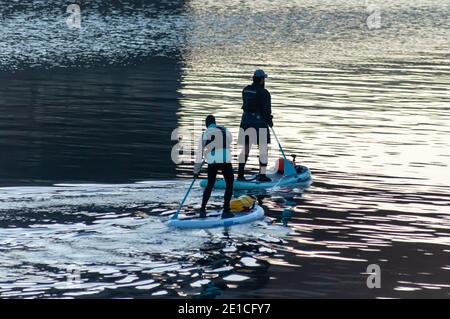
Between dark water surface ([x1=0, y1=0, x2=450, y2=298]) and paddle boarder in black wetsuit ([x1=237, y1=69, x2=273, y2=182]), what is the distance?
1.51 m

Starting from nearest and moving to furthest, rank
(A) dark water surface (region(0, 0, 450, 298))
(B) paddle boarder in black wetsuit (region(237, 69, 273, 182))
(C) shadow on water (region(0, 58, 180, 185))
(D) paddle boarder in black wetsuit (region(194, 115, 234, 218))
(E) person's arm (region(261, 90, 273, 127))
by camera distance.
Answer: (A) dark water surface (region(0, 0, 450, 298)), (D) paddle boarder in black wetsuit (region(194, 115, 234, 218)), (B) paddle boarder in black wetsuit (region(237, 69, 273, 182)), (E) person's arm (region(261, 90, 273, 127)), (C) shadow on water (region(0, 58, 180, 185))

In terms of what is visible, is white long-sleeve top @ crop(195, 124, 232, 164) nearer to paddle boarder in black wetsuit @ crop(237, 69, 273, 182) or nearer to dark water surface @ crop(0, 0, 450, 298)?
dark water surface @ crop(0, 0, 450, 298)

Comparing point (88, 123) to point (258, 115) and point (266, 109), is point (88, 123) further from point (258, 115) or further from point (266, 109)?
point (266, 109)

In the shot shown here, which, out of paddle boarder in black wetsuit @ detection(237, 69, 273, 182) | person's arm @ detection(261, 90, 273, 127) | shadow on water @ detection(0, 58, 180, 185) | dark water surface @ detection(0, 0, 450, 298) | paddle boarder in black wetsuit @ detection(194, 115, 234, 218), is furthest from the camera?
shadow on water @ detection(0, 58, 180, 185)

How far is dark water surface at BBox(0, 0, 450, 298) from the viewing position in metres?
21.2

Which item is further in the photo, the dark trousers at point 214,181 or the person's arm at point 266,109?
the person's arm at point 266,109

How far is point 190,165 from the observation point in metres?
34.2

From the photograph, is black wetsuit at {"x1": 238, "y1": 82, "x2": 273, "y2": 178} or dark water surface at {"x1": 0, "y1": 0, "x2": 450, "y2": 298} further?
black wetsuit at {"x1": 238, "y1": 82, "x2": 273, "y2": 178}

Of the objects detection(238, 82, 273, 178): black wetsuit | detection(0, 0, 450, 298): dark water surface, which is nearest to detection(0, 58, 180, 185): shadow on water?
detection(0, 0, 450, 298): dark water surface

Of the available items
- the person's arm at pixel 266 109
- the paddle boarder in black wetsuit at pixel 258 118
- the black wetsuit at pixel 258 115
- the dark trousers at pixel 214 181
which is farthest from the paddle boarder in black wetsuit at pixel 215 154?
the person's arm at pixel 266 109

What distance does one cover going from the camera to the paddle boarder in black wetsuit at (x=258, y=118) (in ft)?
101

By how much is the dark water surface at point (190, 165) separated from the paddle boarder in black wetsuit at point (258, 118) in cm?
151

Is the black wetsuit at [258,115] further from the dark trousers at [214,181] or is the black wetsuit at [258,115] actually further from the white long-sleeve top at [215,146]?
the white long-sleeve top at [215,146]
